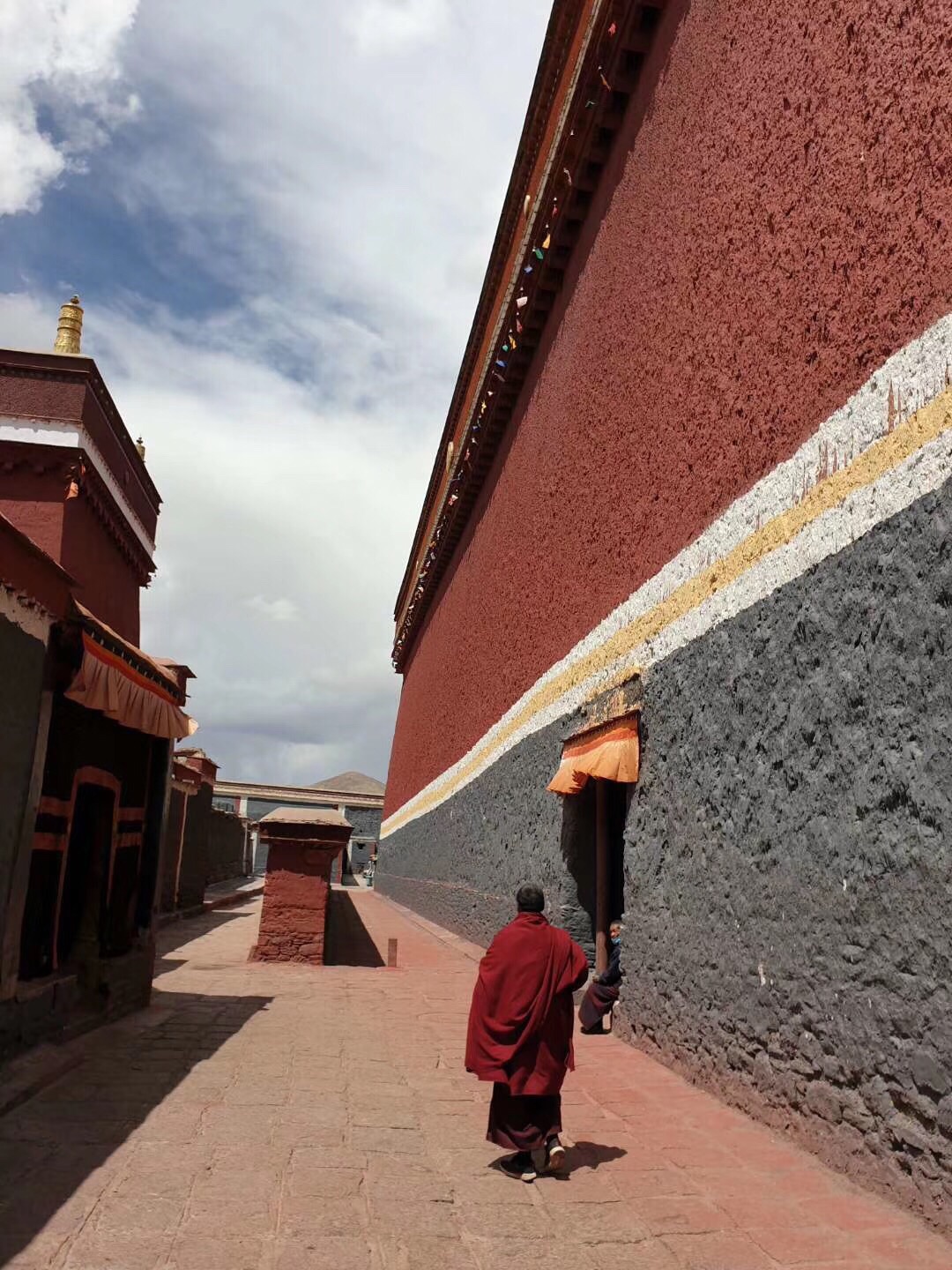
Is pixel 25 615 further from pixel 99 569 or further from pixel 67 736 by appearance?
pixel 99 569

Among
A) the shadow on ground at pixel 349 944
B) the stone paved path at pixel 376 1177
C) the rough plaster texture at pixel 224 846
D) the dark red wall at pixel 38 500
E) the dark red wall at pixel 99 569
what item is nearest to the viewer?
the stone paved path at pixel 376 1177

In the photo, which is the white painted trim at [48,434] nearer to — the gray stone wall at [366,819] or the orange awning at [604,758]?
the orange awning at [604,758]

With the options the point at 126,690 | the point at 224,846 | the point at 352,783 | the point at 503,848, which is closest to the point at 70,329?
the point at 126,690

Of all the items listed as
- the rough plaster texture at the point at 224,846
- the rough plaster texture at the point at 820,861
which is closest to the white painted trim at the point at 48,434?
the rough plaster texture at the point at 820,861

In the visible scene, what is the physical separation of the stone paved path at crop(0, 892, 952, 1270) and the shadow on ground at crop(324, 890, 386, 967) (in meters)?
4.72

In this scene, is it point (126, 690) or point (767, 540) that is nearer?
point (767, 540)

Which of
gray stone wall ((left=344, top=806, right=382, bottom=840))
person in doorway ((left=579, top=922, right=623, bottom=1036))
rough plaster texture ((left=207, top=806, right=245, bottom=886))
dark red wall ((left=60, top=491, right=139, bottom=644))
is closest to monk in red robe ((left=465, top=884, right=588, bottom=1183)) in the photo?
person in doorway ((left=579, top=922, right=623, bottom=1036))

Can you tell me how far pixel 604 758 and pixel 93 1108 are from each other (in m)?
4.08

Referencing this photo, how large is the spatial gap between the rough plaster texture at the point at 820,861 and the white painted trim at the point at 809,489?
102mm

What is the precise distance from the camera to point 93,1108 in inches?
179

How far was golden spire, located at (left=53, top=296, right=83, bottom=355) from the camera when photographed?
1147cm

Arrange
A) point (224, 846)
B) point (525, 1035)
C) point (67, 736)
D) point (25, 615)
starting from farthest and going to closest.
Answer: point (224, 846) < point (67, 736) < point (25, 615) < point (525, 1035)

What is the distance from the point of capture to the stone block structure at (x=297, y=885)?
32.0 ft

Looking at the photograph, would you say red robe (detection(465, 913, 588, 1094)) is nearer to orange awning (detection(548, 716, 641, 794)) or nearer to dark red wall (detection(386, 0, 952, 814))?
orange awning (detection(548, 716, 641, 794))
